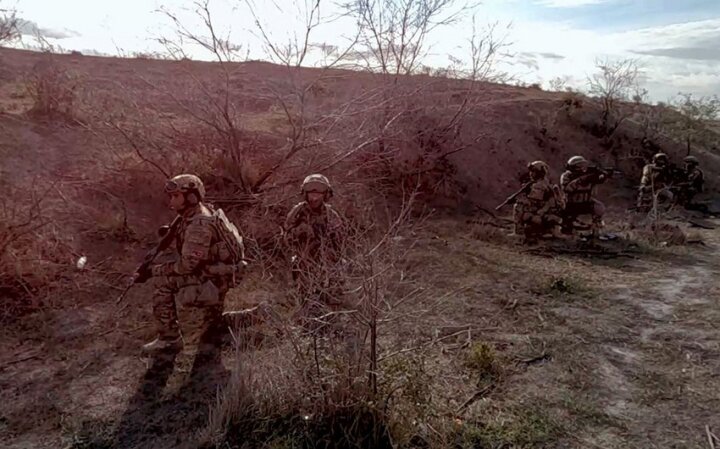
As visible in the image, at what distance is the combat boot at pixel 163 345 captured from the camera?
483 centimetres

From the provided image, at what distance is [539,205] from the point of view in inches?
371

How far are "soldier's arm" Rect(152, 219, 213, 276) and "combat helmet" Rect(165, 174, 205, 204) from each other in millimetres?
271

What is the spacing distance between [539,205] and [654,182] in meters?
5.39

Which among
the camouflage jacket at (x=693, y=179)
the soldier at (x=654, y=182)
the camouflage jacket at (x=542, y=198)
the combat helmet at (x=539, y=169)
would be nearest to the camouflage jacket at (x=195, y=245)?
the camouflage jacket at (x=542, y=198)

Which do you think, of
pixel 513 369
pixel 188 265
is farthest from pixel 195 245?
pixel 513 369

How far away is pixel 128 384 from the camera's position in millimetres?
4352

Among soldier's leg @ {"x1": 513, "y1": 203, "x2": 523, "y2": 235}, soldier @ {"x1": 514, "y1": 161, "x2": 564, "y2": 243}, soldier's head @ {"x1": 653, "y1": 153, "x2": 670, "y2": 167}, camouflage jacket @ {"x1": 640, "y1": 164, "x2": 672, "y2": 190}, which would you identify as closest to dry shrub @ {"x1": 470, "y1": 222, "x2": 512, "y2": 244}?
soldier's leg @ {"x1": 513, "y1": 203, "x2": 523, "y2": 235}

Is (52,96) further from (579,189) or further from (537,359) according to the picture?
(579,189)

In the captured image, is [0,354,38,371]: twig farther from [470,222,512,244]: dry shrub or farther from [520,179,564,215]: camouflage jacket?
[520,179,564,215]: camouflage jacket

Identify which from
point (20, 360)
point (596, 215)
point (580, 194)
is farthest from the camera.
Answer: point (580, 194)

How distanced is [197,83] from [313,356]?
18.6ft

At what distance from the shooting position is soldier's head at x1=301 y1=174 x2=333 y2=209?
18.3 ft

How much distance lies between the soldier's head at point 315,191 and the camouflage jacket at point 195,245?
1.01 metres

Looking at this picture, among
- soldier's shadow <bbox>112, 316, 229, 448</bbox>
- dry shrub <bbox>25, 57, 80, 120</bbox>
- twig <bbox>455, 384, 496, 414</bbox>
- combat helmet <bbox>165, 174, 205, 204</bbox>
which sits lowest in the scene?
twig <bbox>455, 384, 496, 414</bbox>
